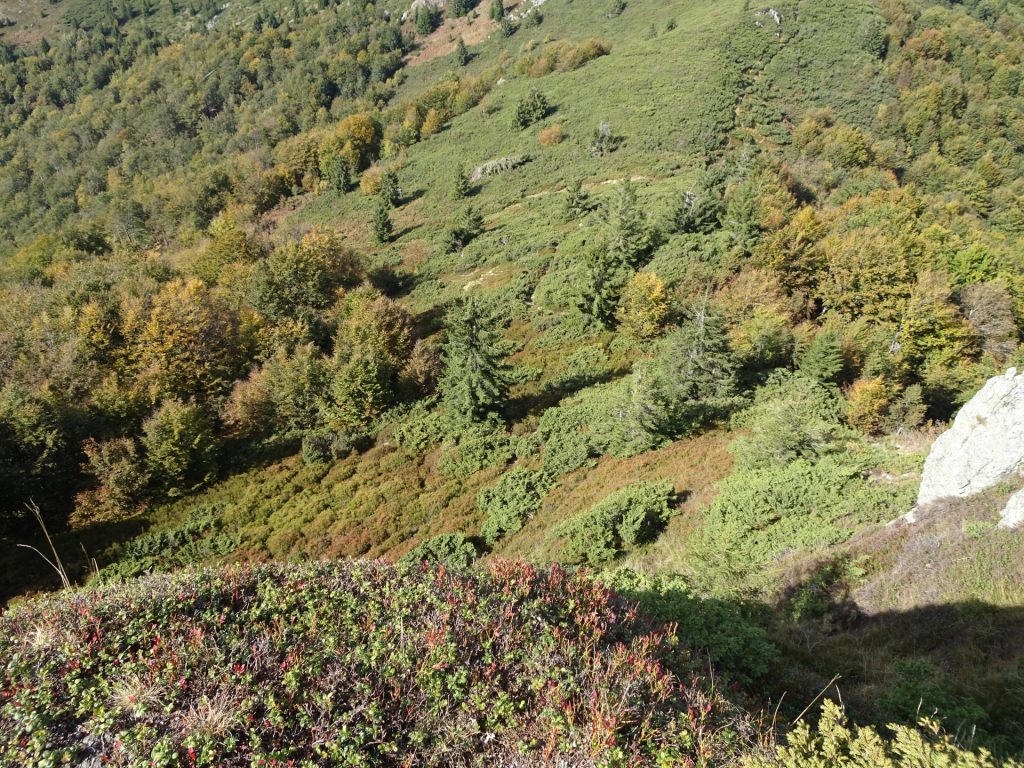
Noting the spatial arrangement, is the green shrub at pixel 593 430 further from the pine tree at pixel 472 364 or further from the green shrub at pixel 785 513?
the green shrub at pixel 785 513

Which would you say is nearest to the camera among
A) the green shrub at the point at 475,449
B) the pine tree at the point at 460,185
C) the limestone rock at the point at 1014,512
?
the limestone rock at the point at 1014,512

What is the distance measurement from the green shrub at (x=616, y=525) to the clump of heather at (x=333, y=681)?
10059mm

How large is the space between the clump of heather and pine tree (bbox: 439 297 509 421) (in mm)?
21211

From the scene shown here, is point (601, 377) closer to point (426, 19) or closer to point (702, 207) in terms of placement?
point (702, 207)

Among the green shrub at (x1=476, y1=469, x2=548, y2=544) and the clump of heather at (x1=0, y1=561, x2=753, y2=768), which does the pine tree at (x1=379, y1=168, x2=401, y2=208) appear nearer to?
the green shrub at (x1=476, y1=469, x2=548, y2=544)

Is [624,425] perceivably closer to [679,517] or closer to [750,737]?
[679,517]

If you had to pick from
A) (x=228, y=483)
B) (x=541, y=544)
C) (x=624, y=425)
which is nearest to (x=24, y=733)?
(x=541, y=544)

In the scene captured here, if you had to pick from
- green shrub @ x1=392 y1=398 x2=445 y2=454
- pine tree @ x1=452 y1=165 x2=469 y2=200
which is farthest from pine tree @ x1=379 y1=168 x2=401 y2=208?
green shrub @ x1=392 y1=398 x2=445 y2=454

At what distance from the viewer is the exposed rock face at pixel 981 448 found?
38.6ft

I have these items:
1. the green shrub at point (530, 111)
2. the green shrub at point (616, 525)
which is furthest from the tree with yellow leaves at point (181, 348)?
the green shrub at point (530, 111)

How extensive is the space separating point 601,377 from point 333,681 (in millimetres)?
28181

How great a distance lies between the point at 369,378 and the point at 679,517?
21958 mm

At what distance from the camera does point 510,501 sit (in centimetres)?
2261

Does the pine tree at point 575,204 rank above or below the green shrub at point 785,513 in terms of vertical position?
above
